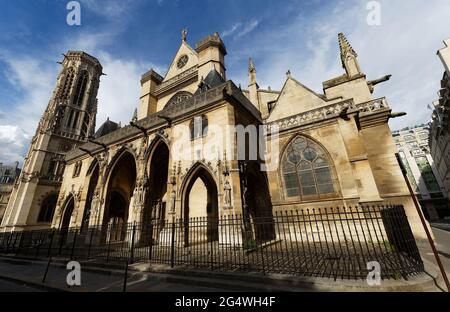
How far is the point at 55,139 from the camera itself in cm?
2845

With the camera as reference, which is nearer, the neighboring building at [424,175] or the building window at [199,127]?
the building window at [199,127]

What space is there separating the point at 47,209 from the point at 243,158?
29162mm

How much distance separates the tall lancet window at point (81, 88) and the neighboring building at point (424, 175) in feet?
207

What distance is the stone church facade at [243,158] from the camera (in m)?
9.73

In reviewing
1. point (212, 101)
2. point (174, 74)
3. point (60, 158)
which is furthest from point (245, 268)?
point (60, 158)

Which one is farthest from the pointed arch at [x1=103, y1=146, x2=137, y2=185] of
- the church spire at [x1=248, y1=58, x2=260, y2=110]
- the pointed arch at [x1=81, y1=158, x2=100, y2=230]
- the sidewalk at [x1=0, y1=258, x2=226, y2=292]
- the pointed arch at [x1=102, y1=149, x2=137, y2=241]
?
the church spire at [x1=248, y1=58, x2=260, y2=110]

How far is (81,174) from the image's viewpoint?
17453 mm

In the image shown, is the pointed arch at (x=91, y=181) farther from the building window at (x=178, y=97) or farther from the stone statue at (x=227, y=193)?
the stone statue at (x=227, y=193)

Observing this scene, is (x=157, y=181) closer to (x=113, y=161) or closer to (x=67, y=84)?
(x=113, y=161)

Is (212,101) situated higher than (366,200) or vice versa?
(212,101)

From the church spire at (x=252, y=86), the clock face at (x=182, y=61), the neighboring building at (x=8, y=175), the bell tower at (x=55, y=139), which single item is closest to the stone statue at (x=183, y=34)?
the clock face at (x=182, y=61)

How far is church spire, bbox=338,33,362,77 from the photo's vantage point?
43.3ft
